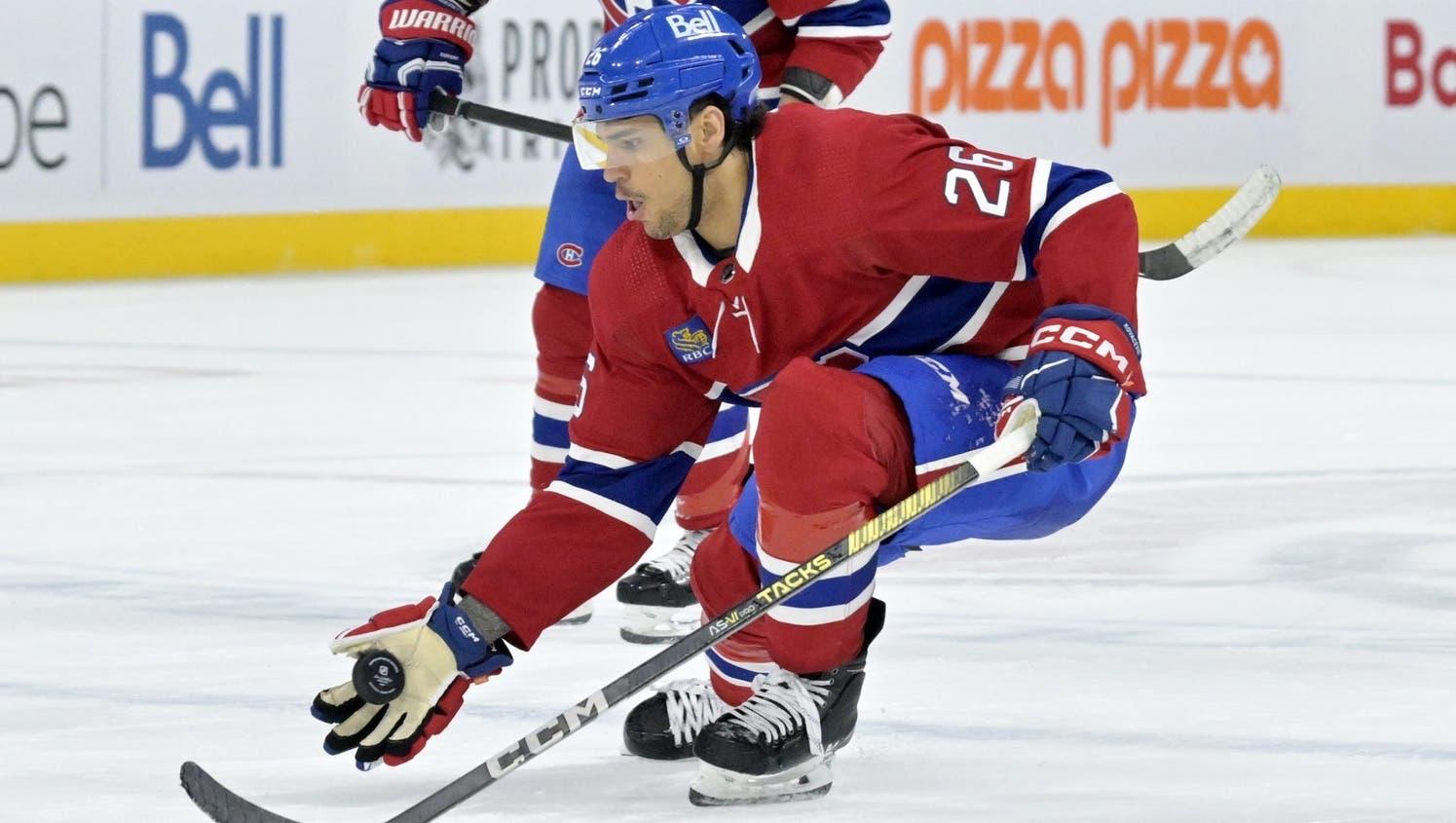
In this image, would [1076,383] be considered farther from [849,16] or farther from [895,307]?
[849,16]

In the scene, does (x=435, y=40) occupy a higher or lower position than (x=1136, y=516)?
higher

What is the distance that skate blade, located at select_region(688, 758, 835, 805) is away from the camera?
6.93ft

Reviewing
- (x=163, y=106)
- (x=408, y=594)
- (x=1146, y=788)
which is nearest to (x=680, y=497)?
(x=408, y=594)

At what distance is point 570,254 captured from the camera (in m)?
2.98

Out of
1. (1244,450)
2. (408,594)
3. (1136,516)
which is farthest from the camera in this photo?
(1244,450)

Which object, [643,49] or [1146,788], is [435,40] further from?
[1146,788]

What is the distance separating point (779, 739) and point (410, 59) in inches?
50.5

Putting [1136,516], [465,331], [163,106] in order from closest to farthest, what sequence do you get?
[1136,516] → [465,331] → [163,106]

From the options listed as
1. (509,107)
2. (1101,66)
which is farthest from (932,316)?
(1101,66)

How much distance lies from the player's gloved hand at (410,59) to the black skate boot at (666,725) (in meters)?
1.04

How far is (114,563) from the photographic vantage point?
317 centimetres

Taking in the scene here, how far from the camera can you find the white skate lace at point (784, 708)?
6.93ft

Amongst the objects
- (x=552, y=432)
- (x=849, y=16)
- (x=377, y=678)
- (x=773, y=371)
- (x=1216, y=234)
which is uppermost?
(x=849, y=16)

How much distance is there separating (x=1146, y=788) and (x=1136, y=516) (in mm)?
1418
